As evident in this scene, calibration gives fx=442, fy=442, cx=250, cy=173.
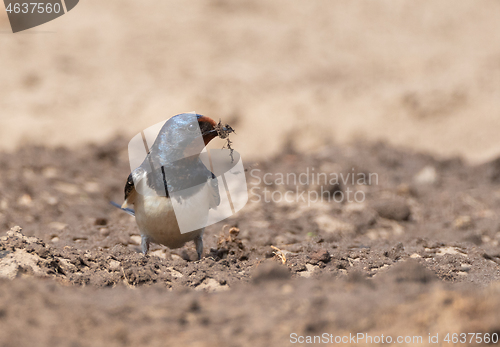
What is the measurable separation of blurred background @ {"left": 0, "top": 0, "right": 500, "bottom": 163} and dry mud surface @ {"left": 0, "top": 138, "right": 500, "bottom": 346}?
3.61ft

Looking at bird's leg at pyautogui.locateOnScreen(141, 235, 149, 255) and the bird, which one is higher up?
the bird

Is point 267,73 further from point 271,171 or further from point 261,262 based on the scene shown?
point 261,262

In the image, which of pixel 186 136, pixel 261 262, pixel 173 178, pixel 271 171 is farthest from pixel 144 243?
pixel 271 171

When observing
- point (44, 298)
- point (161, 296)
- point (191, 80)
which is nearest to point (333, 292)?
point (161, 296)

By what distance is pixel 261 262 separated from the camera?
3625 mm

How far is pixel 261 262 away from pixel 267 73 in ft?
25.5

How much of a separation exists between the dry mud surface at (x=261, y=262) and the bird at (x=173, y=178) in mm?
388

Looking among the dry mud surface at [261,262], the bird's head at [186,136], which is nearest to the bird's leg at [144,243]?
the dry mud surface at [261,262]

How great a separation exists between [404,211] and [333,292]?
396 centimetres

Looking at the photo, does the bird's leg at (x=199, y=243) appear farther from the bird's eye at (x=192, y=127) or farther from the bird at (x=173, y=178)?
the bird's eye at (x=192, y=127)

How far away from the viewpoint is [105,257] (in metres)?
3.56

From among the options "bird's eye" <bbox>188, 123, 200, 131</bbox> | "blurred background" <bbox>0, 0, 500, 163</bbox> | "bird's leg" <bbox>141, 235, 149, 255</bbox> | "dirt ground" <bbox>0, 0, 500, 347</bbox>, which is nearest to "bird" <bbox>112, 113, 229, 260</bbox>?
"bird's eye" <bbox>188, 123, 200, 131</bbox>

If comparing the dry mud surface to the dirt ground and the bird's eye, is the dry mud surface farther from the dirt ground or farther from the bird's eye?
the bird's eye

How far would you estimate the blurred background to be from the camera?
905 cm
